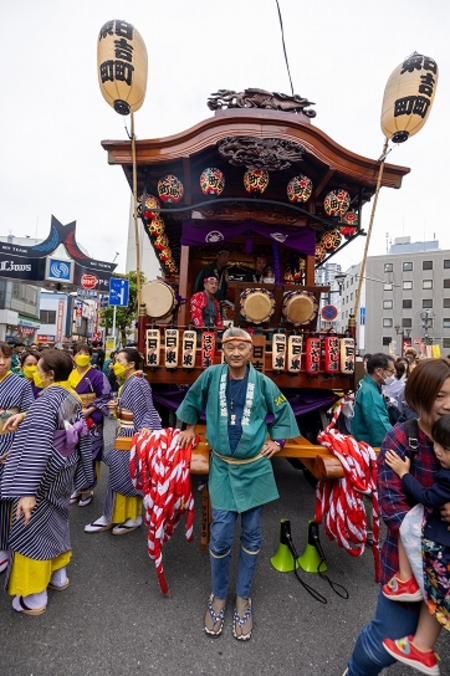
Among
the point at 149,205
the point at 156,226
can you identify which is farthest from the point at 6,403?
the point at 156,226

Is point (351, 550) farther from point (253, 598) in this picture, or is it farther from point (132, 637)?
point (132, 637)

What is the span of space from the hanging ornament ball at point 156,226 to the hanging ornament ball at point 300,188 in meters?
2.39

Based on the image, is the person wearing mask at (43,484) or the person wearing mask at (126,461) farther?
the person wearing mask at (126,461)

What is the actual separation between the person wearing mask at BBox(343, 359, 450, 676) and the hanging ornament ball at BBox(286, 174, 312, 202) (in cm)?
379

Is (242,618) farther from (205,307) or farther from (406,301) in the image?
(406,301)

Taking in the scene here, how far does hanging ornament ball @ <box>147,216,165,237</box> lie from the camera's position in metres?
5.97

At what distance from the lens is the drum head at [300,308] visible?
441 centimetres

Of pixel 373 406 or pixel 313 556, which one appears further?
pixel 373 406

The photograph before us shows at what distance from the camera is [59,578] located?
2.57 m

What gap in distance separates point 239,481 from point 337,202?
433 centimetres

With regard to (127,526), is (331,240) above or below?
above

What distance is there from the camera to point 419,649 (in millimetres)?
1513

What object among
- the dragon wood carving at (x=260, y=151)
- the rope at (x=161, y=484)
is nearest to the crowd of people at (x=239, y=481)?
the rope at (x=161, y=484)

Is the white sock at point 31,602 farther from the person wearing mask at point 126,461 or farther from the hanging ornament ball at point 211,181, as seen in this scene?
the hanging ornament ball at point 211,181
